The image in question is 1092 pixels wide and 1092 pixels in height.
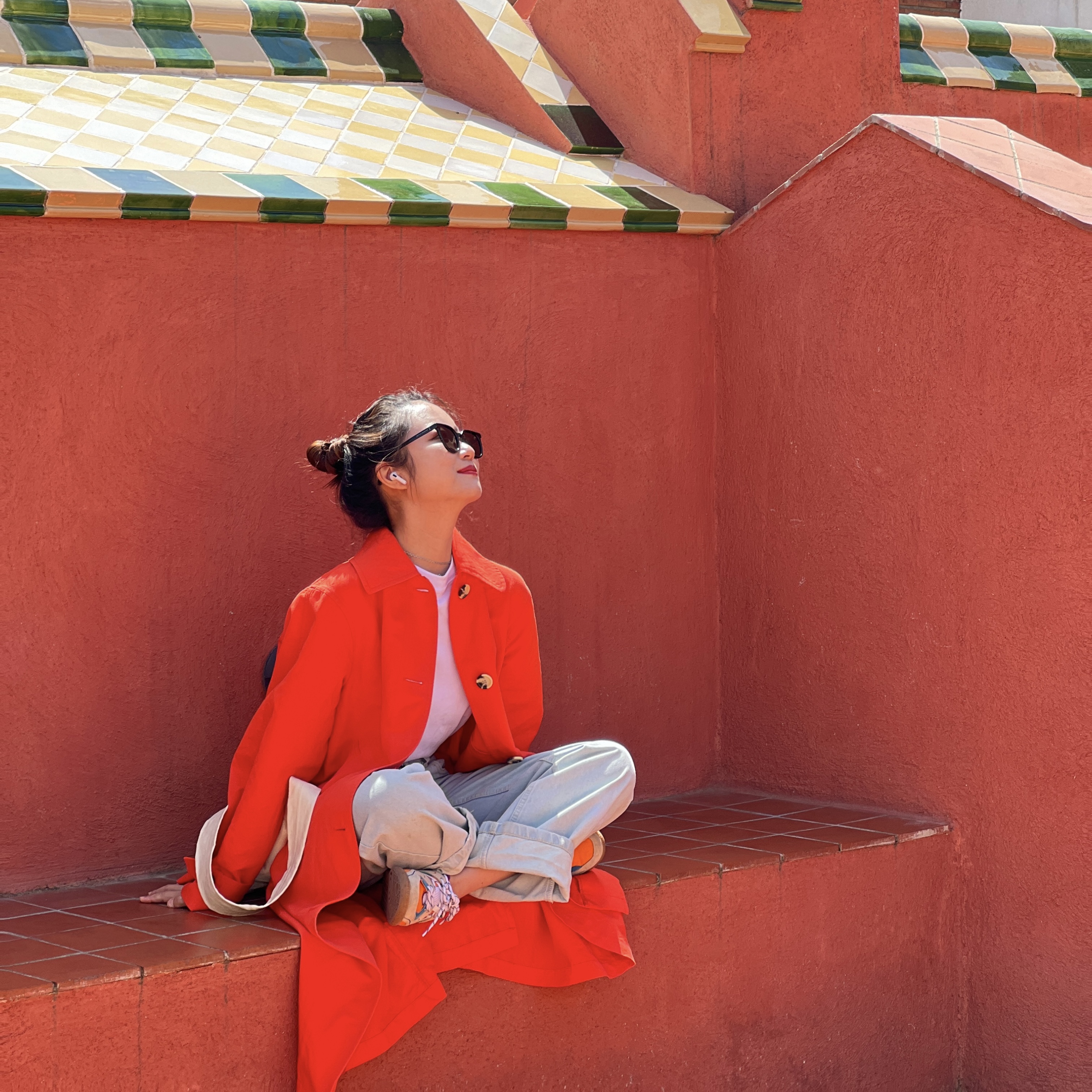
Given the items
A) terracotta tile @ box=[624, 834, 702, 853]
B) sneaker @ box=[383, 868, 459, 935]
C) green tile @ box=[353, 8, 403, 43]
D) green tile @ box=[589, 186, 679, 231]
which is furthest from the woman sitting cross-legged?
green tile @ box=[353, 8, 403, 43]

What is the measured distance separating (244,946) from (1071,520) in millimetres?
2261

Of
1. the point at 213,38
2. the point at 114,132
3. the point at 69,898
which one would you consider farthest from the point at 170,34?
the point at 69,898

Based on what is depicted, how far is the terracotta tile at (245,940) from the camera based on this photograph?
3014mm

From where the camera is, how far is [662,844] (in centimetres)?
397

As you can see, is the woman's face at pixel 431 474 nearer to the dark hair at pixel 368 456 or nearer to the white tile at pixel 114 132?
the dark hair at pixel 368 456

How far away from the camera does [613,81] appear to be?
5.06 meters

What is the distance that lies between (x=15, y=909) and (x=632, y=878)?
4.79ft

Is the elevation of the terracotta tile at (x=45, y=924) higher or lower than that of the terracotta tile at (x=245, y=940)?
lower

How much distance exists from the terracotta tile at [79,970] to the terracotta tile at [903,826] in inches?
81.0

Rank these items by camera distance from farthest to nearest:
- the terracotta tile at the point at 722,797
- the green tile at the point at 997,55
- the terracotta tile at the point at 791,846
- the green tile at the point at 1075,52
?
the green tile at the point at 1075,52 < the green tile at the point at 997,55 < the terracotta tile at the point at 722,797 < the terracotta tile at the point at 791,846

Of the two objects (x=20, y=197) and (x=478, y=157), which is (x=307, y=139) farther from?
(x=20, y=197)

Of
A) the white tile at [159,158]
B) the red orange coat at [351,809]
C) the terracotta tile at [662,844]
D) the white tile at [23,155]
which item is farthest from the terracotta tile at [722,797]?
the white tile at [23,155]

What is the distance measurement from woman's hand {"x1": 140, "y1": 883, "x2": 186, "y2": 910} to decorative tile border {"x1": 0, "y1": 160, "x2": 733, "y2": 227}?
1.66 m

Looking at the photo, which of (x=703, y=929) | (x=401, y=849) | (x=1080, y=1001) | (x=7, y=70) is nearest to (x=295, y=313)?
(x=7, y=70)
